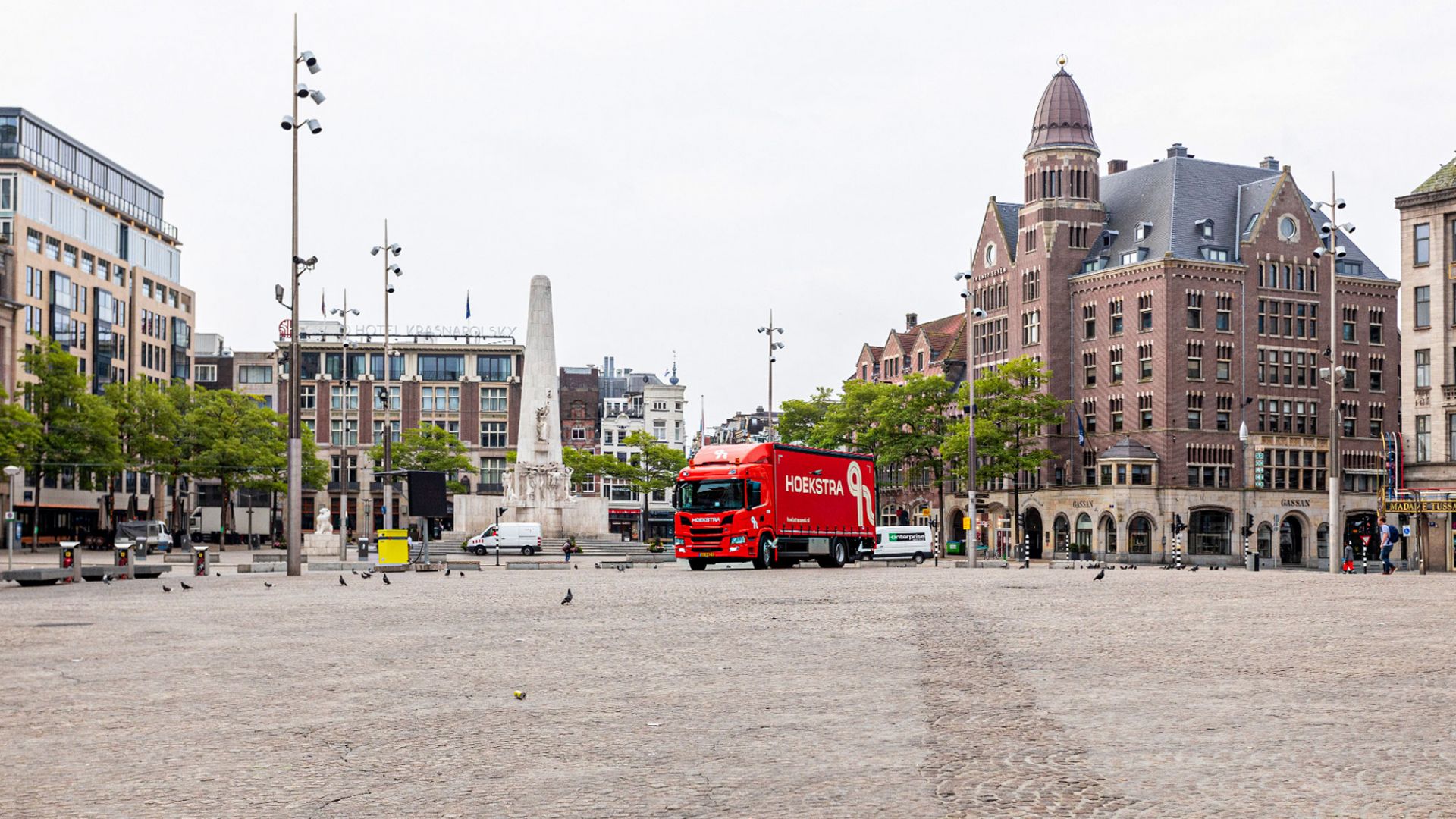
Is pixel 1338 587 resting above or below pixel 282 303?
below

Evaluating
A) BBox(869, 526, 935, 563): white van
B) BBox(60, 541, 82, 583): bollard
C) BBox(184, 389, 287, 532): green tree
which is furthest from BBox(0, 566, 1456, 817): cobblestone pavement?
BBox(184, 389, 287, 532): green tree

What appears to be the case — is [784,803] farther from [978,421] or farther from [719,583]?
[978,421]

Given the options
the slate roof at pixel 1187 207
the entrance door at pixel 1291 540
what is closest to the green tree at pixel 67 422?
the slate roof at pixel 1187 207

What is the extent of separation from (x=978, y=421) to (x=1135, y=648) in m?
71.4

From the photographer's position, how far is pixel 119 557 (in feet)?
128

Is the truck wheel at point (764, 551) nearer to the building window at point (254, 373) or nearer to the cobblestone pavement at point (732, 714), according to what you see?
the cobblestone pavement at point (732, 714)

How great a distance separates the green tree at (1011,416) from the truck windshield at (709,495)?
41.8 meters

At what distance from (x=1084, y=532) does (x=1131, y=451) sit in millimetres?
6053

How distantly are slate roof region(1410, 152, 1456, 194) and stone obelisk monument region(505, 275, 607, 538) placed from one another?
38468 mm

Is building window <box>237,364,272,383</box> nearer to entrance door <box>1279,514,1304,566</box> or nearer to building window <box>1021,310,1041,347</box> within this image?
building window <box>1021,310,1041,347</box>

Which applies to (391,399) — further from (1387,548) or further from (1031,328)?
(1387,548)

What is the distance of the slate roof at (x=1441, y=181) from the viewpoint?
63.8 m

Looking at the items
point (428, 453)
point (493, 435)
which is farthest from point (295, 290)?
point (493, 435)

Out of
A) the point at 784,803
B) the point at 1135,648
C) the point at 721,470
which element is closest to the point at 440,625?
the point at 1135,648
